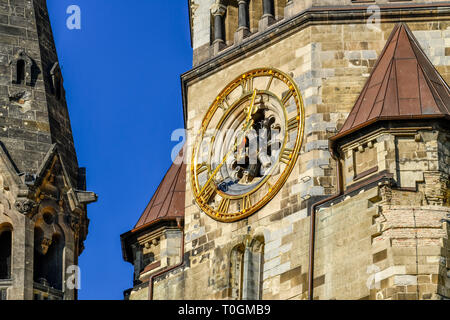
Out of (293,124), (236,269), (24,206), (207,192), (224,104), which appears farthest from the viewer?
(224,104)

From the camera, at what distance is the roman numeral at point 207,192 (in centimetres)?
5209

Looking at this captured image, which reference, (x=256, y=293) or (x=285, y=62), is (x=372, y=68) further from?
(x=256, y=293)

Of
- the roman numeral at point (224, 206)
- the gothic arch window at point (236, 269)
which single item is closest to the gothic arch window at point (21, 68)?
the roman numeral at point (224, 206)

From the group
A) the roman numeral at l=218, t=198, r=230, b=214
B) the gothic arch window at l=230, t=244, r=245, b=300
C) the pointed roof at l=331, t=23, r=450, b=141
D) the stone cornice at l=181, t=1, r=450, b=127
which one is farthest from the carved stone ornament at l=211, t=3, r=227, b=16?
the gothic arch window at l=230, t=244, r=245, b=300

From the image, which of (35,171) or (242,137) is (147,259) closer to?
(35,171)

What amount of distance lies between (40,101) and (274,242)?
7.28 m

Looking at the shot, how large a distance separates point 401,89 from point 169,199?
24.5ft

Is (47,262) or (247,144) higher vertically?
(247,144)

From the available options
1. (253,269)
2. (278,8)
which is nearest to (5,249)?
(253,269)

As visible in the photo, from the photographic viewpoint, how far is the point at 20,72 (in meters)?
53.7

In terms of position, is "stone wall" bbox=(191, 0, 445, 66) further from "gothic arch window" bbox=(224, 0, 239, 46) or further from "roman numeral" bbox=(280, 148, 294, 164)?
"roman numeral" bbox=(280, 148, 294, 164)

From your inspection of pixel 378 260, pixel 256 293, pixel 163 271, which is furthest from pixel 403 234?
pixel 163 271

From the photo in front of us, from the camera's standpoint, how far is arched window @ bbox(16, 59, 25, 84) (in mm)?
53562

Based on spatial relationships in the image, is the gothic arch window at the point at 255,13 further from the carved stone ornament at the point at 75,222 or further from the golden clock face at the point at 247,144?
the carved stone ornament at the point at 75,222
